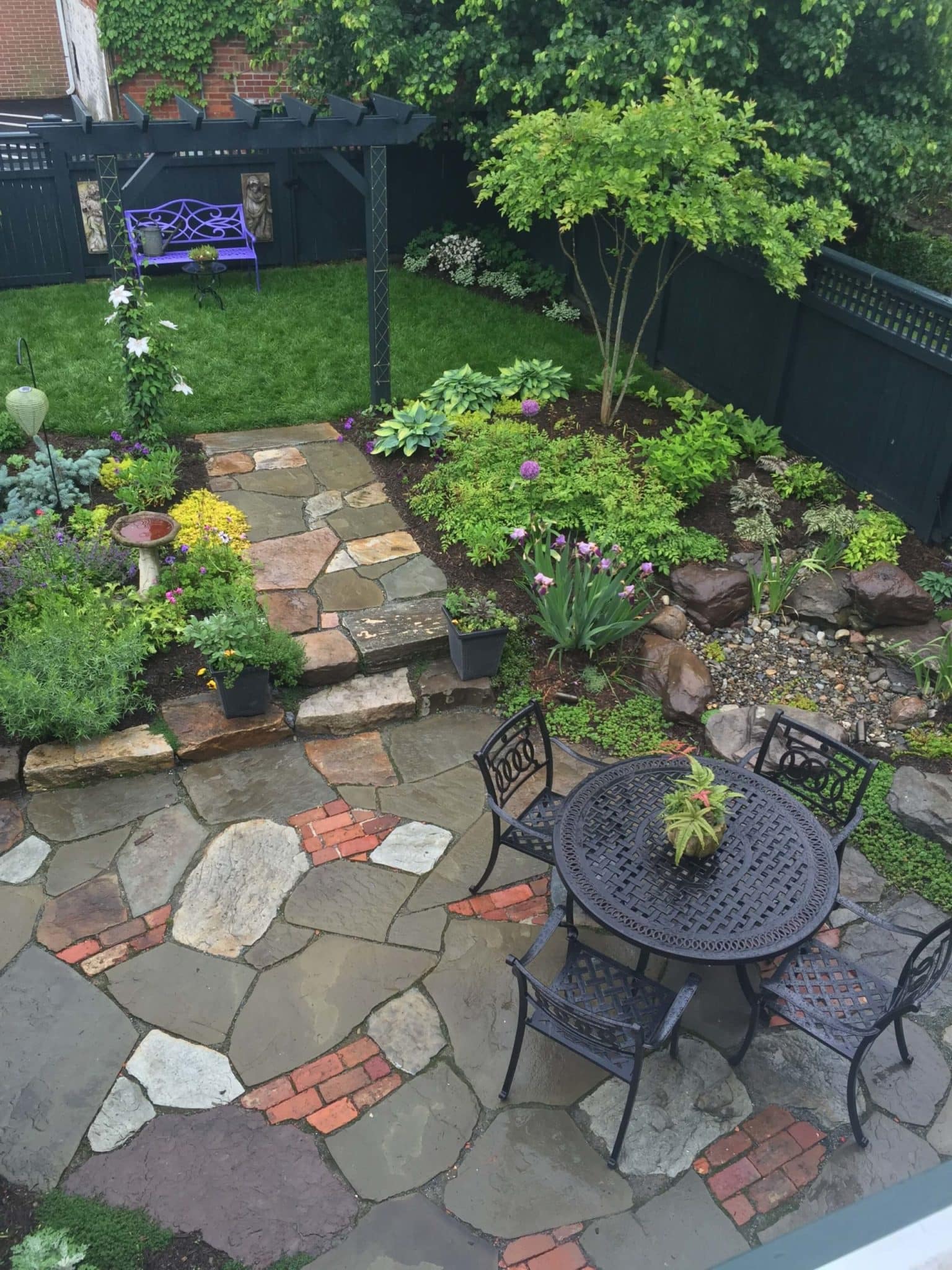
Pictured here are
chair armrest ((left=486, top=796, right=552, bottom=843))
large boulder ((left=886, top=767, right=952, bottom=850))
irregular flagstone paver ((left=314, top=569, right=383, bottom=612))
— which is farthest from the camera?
irregular flagstone paver ((left=314, top=569, right=383, bottom=612))

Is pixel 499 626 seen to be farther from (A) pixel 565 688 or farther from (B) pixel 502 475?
(B) pixel 502 475

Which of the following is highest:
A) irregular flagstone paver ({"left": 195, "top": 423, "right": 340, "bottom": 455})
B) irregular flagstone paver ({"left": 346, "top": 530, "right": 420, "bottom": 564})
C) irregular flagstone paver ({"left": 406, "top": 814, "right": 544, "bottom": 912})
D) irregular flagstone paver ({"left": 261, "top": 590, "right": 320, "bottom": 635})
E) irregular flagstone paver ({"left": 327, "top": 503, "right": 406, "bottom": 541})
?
irregular flagstone paver ({"left": 195, "top": 423, "right": 340, "bottom": 455})

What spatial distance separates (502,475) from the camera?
22.4 feet

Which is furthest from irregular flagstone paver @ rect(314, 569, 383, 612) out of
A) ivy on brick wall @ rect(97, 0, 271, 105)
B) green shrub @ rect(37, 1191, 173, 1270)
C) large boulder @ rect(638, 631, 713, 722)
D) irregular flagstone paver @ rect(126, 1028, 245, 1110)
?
ivy on brick wall @ rect(97, 0, 271, 105)

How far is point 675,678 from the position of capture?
5.49m

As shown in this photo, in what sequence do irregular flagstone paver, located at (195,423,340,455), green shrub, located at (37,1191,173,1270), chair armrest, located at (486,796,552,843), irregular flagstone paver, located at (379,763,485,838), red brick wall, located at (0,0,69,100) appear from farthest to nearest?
red brick wall, located at (0,0,69,100) < irregular flagstone paver, located at (195,423,340,455) < irregular flagstone paver, located at (379,763,485,838) < chair armrest, located at (486,796,552,843) < green shrub, located at (37,1191,173,1270)

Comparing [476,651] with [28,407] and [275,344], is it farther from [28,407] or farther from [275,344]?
[275,344]

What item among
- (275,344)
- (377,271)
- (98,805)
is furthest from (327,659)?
(275,344)

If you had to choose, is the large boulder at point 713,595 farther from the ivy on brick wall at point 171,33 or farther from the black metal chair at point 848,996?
the ivy on brick wall at point 171,33

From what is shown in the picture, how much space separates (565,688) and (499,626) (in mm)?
526

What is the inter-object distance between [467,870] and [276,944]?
89 cm

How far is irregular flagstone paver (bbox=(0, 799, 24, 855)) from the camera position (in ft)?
15.2

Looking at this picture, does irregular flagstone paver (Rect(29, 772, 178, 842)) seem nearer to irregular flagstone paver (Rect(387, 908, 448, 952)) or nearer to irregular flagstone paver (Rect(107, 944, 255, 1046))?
irregular flagstone paver (Rect(107, 944, 255, 1046))

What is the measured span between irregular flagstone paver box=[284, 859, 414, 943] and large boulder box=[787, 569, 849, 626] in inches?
122
